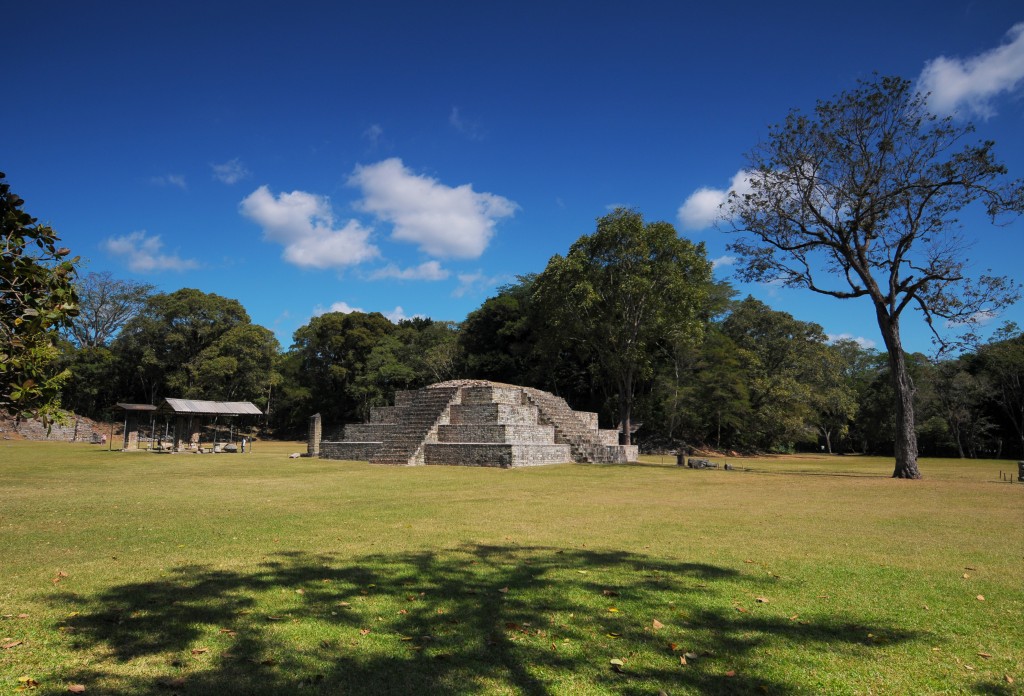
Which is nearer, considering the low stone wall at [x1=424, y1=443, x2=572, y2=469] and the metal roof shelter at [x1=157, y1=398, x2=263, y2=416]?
the low stone wall at [x1=424, y1=443, x2=572, y2=469]

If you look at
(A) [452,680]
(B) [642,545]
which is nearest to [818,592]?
(B) [642,545]

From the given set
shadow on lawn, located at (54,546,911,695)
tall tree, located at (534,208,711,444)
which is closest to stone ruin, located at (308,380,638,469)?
tall tree, located at (534,208,711,444)

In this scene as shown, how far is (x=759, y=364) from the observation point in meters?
39.1

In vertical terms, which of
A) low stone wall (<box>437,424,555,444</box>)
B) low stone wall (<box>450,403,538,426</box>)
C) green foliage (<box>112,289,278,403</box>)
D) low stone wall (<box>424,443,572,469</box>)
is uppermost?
green foliage (<box>112,289,278,403</box>)

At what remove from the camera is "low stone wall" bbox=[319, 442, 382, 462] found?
83.3 feet

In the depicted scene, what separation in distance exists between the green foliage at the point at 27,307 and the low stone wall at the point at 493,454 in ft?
53.5

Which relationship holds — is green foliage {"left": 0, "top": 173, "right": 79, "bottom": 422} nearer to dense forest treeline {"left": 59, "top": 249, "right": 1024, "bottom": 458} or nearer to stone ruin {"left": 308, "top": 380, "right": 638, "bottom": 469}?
stone ruin {"left": 308, "top": 380, "right": 638, "bottom": 469}

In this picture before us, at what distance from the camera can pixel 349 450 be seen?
2614 cm

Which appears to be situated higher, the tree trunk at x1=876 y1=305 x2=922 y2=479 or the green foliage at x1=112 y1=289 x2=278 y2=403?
the green foliage at x1=112 y1=289 x2=278 y2=403

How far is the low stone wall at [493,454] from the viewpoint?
20.9 m

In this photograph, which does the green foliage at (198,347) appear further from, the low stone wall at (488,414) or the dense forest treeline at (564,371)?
the low stone wall at (488,414)

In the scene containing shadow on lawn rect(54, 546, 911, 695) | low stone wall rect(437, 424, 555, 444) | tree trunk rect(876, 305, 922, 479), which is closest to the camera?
shadow on lawn rect(54, 546, 911, 695)

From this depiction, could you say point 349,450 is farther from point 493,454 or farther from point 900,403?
point 900,403

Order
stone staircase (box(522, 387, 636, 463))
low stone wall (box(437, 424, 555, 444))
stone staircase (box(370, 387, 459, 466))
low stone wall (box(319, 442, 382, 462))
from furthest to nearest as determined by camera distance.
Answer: low stone wall (box(319, 442, 382, 462))
stone staircase (box(522, 387, 636, 463))
stone staircase (box(370, 387, 459, 466))
low stone wall (box(437, 424, 555, 444))
